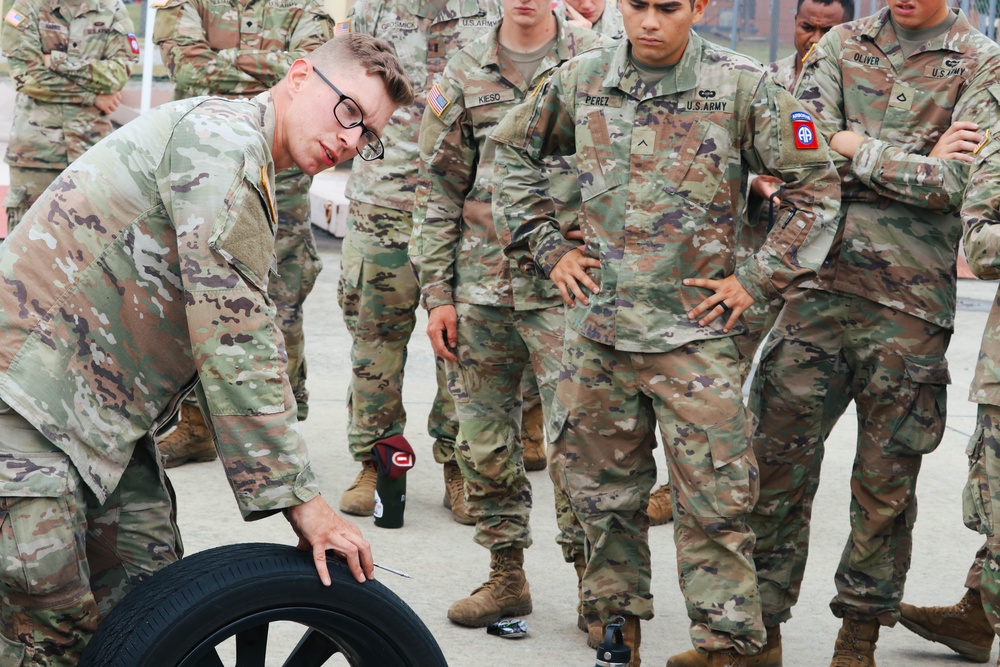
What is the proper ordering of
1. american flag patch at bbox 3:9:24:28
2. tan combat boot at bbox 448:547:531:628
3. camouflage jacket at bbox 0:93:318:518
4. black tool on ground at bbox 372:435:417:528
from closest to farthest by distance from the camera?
camouflage jacket at bbox 0:93:318:518, tan combat boot at bbox 448:547:531:628, black tool on ground at bbox 372:435:417:528, american flag patch at bbox 3:9:24:28

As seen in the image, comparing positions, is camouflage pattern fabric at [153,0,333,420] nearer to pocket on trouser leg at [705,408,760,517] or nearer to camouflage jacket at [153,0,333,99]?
camouflage jacket at [153,0,333,99]

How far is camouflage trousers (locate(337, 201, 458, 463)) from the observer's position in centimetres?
530

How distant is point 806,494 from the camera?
13.4ft

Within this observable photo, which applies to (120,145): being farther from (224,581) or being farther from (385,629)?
(385,629)

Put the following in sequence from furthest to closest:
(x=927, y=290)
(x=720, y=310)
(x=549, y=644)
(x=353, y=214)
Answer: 1. (x=353, y=214)
2. (x=549, y=644)
3. (x=927, y=290)
4. (x=720, y=310)

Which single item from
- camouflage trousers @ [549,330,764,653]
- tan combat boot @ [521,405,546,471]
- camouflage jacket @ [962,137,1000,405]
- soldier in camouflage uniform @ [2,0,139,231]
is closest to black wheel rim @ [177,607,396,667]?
camouflage trousers @ [549,330,764,653]

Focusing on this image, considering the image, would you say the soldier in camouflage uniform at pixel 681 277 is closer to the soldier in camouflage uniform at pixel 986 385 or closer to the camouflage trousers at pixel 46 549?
the soldier in camouflage uniform at pixel 986 385

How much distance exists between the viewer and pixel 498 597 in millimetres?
4316

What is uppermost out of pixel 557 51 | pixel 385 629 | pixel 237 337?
pixel 557 51

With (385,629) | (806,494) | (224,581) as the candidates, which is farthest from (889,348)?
(224,581)

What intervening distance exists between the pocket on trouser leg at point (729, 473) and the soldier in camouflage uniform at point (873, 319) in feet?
1.85

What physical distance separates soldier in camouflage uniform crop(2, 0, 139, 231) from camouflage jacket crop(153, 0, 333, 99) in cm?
254

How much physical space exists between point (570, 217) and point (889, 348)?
1.09 metres

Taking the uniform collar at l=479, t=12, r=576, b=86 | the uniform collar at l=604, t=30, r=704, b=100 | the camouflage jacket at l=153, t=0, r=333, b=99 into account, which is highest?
the uniform collar at l=604, t=30, r=704, b=100
